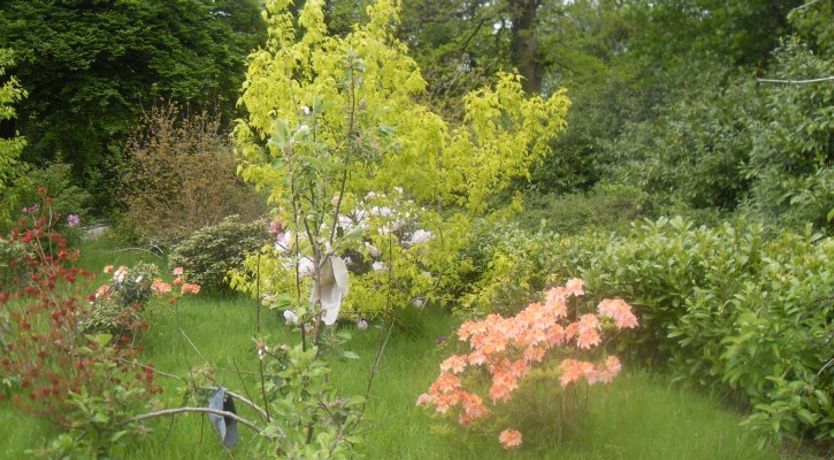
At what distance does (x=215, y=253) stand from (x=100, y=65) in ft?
19.7

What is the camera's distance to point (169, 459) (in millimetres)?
3830

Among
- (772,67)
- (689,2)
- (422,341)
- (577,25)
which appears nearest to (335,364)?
(422,341)

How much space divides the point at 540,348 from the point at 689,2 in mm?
12387

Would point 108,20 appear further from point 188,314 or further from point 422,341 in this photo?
point 422,341

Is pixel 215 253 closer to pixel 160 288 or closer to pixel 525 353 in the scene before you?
pixel 160 288

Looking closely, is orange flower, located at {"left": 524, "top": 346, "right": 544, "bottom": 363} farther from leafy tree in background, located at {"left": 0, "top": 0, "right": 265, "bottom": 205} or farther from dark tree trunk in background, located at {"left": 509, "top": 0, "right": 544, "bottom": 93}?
dark tree trunk in background, located at {"left": 509, "top": 0, "right": 544, "bottom": 93}

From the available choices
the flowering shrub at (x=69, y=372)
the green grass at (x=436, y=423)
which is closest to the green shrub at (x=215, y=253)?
the green grass at (x=436, y=423)

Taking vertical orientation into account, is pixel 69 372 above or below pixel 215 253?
above

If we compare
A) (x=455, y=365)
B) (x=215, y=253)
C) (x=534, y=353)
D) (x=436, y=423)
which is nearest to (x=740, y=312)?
(x=534, y=353)

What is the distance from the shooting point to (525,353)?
11.8ft

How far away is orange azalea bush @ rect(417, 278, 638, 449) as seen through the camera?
3.51 m

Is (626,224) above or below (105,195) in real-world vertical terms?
above

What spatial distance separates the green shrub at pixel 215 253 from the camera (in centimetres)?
818

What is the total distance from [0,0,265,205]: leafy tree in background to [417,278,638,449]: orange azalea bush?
33.2 ft
